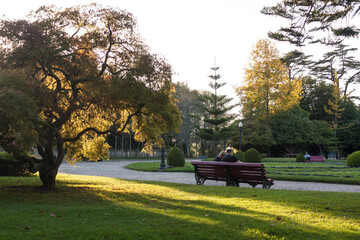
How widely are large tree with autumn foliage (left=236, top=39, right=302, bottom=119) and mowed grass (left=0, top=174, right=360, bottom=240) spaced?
32.7 m

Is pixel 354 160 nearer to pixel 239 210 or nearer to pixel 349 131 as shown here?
pixel 239 210

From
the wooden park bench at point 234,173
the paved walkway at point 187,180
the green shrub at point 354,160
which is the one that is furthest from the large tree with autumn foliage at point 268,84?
the wooden park bench at point 234,173

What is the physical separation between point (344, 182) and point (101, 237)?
12011 millimetres

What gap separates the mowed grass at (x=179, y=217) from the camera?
4.71 meters

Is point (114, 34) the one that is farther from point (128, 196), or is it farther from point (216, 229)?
point (216, 229)

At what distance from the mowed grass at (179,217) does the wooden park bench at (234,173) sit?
2.46 meters

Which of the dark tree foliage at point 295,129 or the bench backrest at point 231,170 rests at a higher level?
the dark tree foliage at point 295,129

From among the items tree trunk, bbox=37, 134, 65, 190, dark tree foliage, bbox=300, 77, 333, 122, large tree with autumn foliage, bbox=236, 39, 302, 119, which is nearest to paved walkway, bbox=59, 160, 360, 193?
tree trunk, bbox=37, 134, 65, 190

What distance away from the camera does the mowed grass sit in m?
4.71

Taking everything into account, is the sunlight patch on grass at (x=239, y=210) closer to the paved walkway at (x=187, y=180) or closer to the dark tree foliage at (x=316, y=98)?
the paved walkway at (x=187, y=180)

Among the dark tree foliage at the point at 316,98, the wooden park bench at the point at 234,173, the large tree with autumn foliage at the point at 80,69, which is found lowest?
the wooden park bench at the point at 234,173

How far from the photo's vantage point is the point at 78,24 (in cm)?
991

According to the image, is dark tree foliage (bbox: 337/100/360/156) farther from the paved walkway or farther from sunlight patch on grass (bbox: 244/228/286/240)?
sunlight patch on grass (bbox: 244/228/286/240)

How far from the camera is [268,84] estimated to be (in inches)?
1564
